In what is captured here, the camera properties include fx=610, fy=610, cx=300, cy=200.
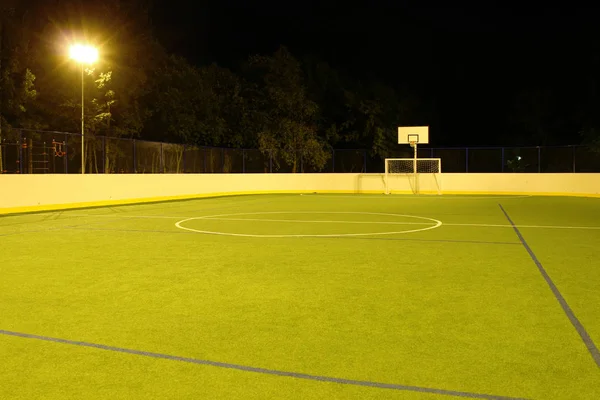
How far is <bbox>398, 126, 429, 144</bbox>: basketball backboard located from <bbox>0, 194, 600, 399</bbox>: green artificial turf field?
1884cm

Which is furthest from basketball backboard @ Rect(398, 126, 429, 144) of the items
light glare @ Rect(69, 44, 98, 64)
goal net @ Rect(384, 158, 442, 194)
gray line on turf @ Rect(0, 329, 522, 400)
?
gray line on turf @ Rect(0, 329, 522, 400)

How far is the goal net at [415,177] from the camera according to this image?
29317mm

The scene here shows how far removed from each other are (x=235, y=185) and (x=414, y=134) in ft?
29.2

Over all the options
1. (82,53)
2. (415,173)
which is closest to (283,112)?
(415,173)

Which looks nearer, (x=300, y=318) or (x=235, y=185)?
(x=300, y=318)

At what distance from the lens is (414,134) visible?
96.2 ft

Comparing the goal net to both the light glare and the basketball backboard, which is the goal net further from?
the light glare

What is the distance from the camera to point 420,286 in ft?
21.1

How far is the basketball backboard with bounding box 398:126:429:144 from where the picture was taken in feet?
95.9

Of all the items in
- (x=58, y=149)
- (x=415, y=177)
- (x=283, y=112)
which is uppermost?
(x=283, y=112)

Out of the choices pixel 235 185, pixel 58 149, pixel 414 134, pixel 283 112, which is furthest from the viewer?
pixel 283 112

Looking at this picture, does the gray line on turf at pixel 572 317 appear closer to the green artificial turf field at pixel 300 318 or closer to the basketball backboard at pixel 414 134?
the green artificial turf field at pixel 300 318

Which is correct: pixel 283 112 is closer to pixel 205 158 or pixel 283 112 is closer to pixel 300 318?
pixel 205 158

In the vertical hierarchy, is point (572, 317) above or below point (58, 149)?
below
